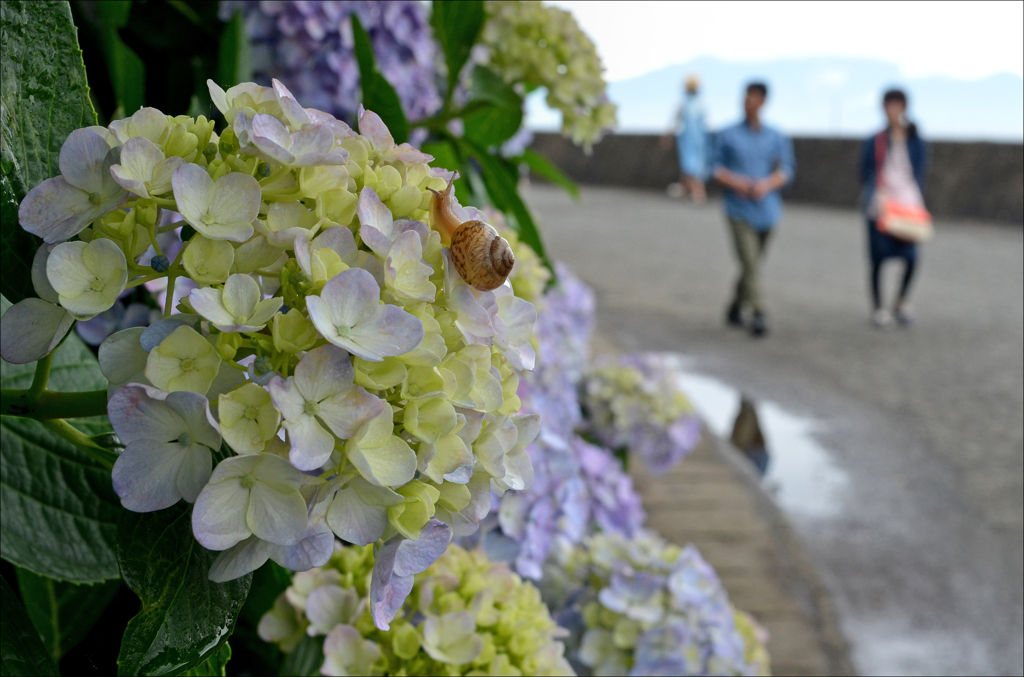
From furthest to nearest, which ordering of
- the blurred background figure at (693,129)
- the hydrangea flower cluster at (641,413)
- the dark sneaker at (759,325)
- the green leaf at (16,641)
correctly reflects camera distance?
the blurred background figure at (693,129) → the dark sneaker at (759,325) → the hydrangea flower cluster at (641,413) → the green leaf at (16,641)

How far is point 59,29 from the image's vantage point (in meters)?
0.29

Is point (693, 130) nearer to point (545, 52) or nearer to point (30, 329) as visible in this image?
point (545, 52)

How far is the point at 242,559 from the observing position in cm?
25

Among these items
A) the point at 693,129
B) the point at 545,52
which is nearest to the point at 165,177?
the point at 545,52

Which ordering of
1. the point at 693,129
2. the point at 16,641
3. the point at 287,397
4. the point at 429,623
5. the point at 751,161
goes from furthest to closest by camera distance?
the point at 693,129 < the point at 751,161 < the point at 429,623 < the point at 16,641 < the point at 287,397

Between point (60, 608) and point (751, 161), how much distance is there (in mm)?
4281

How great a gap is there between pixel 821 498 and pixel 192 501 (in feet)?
7.40

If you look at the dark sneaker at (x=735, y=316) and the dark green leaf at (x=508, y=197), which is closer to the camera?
the dark green leaf at (x=508, y=197)

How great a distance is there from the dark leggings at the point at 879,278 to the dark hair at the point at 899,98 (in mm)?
587

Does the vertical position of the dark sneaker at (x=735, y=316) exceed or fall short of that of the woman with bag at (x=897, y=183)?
it falls short

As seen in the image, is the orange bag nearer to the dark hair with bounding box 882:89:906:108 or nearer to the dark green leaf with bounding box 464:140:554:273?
the dark hair with bounding box 882:89:906:108

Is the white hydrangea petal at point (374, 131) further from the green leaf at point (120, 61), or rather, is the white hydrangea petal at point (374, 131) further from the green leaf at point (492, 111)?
the green leaf at point (492, 111)

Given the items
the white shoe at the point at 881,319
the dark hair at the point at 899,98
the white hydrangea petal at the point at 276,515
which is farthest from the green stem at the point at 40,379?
the white shoe at the point at 881,319

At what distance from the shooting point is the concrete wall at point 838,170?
6.82 meters
